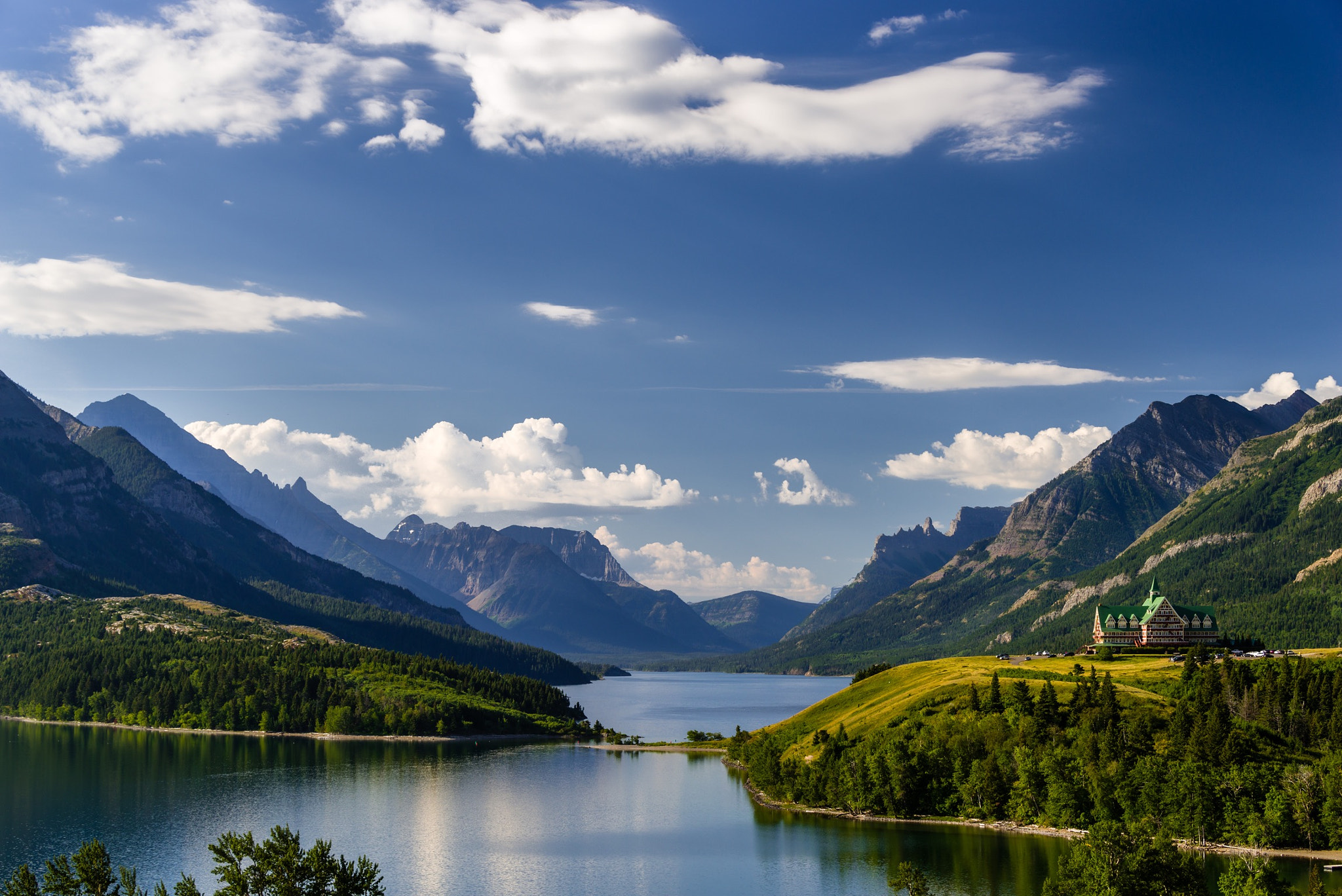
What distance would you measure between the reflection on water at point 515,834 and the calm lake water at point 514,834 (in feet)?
1.24

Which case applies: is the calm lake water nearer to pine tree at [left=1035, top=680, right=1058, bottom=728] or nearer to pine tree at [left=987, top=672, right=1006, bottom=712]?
pine tree at [left=1035, top=680, right=1058, bottom=728]

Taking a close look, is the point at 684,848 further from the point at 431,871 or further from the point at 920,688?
the point at 920,688

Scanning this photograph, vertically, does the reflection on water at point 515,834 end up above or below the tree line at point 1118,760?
below

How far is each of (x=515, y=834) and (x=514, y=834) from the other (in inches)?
20.0

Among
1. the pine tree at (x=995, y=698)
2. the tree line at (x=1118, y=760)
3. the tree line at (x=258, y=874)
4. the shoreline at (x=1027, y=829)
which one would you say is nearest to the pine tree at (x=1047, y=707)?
the tree line at (x=1118, y=760)

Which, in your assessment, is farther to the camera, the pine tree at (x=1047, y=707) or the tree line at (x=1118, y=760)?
the pine tree at (x=1047, y=707)

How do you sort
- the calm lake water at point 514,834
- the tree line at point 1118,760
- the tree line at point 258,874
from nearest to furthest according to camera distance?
the tree line at point 258,874 < the calm lake water at point 514,834 < the tree line at point 1118,760

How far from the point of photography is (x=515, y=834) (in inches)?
5984

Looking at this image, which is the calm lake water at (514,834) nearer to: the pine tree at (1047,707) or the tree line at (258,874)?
the pine tree at (1047,707)

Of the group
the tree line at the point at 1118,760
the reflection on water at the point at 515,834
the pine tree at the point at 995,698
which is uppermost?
the pine tree at the point at 995,698

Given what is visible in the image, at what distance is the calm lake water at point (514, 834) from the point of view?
404 feet

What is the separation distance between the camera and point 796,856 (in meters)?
135

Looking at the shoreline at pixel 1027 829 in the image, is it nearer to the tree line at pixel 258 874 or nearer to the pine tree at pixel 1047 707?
the pine tree at pixel 1047 707

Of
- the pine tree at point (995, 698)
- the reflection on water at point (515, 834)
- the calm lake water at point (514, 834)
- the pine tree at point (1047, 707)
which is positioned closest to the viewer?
the calm lake water at point (514, 834)
